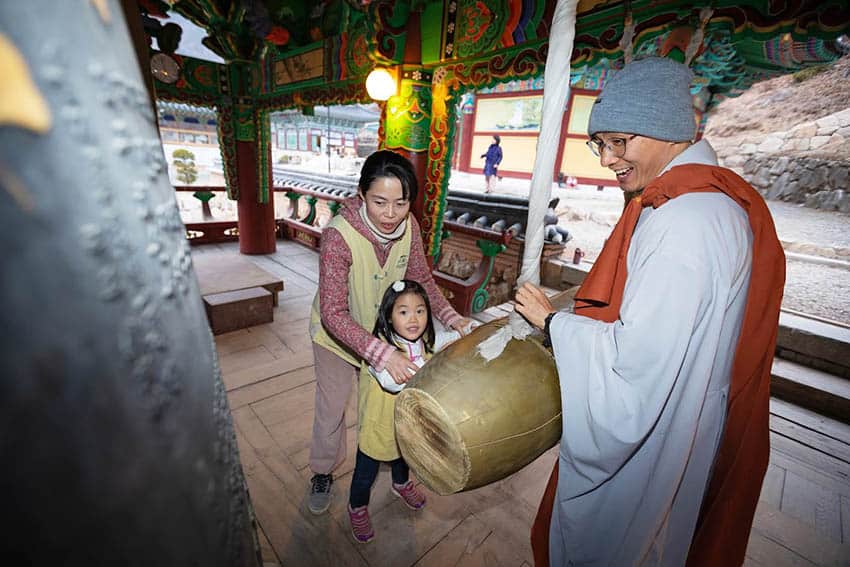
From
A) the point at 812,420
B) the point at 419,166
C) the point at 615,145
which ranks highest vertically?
the point at 615,145

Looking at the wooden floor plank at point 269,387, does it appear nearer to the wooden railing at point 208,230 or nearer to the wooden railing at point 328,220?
the wooden railing at point 328,220

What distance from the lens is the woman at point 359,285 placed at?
1.56 meters

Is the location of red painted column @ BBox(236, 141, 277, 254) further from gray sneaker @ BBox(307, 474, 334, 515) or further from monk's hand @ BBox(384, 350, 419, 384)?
monk's hand @ BBox(384, 350, 419, 384)

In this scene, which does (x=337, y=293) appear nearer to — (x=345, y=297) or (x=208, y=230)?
(x=345, y=297)

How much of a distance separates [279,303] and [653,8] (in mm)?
4806

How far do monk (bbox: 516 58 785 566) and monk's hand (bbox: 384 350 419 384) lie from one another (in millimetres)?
465

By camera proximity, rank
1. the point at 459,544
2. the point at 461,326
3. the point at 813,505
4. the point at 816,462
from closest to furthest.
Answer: the point at 461,326
the point at 459,544
the point at 813,505
the point at 816,462

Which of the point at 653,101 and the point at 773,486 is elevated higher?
the point at 653,101

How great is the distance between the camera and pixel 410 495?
2174mm

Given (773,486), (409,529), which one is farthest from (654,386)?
(773,486)

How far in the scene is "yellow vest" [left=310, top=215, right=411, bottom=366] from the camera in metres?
1.71

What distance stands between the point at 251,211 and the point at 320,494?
20.1 ft

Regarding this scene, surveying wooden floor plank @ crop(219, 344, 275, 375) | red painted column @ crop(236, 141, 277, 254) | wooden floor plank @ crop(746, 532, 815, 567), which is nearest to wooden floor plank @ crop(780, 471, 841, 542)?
wooden floor plank @ crop(746, 532, 815, 567)

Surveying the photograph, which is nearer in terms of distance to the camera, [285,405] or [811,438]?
[285,405]
